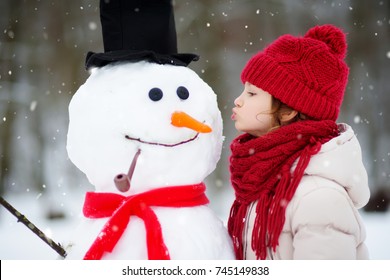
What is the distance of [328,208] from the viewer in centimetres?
108

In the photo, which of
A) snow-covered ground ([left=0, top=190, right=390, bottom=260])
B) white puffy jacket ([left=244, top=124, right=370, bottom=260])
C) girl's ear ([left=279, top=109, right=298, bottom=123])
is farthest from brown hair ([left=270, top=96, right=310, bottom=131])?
snow-covered ground ([left=0, top=190, right=390, bottom=260])

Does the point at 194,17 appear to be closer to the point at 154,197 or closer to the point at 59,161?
the point at 59,161

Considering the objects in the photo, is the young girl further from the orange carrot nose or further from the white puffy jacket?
the orange carrot nose

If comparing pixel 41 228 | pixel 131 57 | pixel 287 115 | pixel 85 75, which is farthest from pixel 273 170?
pixel 41 228

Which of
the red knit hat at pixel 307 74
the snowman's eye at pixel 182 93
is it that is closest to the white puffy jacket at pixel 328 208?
the red knit hat at pixel 307 74

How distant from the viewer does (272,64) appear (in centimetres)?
122

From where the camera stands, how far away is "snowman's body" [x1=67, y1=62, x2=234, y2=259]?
3.64 ft

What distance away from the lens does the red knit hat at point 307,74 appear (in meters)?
1.19

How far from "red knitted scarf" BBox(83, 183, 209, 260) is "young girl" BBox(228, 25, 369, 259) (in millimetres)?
151

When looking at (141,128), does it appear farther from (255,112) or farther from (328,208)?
(328,208)

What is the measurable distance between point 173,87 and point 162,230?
1.13 ft

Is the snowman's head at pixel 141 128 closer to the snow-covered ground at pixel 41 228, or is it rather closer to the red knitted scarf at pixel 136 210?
the red knitted scarf at pixel 136 210
